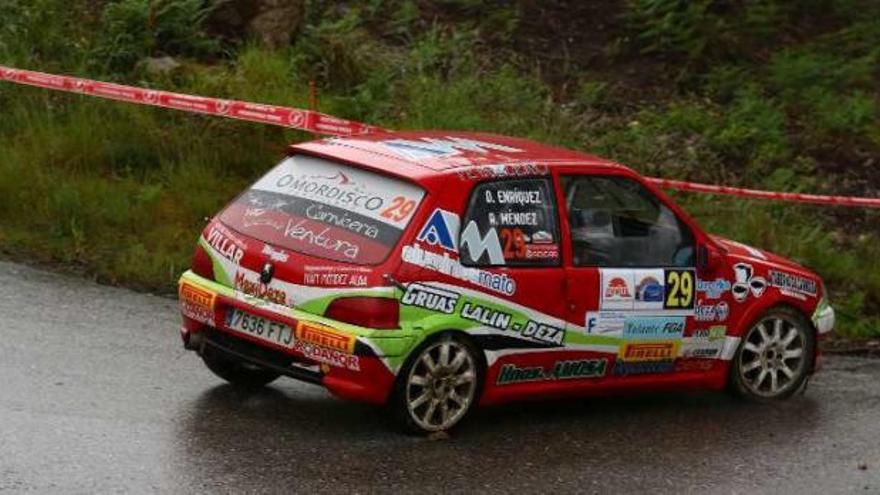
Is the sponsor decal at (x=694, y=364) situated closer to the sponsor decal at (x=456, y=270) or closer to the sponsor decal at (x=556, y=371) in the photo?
the sponsor decal at (x=556, y=371)

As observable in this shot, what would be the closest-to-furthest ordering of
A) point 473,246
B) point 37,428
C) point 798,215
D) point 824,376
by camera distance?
point 37,428 < point 473,246 < point 824,376 < point 798,215

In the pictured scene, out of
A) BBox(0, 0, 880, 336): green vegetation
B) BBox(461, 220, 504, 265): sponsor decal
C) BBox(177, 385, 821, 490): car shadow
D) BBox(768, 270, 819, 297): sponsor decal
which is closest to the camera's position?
BBox(177, 385, 821, 490): car shadow

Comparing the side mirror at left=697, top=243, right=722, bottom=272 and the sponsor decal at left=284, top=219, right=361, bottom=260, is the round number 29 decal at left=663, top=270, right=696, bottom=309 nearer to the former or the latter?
the side mirror at left=697, top=243, right=722, bottom=272

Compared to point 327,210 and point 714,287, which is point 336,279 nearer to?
point 327,210

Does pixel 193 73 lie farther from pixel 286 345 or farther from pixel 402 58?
pixel 286 345

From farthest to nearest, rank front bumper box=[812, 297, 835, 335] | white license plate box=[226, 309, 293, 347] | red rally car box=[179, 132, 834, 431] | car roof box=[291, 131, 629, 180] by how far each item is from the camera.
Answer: front bumper box=[812, 297, 835, 335] → car roof box=[291, 131, 629, 180] → white license plate box=[226, 309, 293, 347] → red rally car box=[179, 132, 834, 431]

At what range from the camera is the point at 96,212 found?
492 inches

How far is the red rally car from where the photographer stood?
801cm

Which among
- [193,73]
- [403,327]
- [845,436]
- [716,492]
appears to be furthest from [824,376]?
[193,73]

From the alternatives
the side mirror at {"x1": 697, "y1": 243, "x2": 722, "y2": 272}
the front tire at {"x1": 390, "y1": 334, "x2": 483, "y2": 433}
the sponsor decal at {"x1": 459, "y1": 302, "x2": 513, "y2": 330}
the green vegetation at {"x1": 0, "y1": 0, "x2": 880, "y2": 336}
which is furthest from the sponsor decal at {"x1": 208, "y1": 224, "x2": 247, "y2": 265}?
the green vegetation at {"x1": 0, "y1": 0, "x2": 880, "y2": 336}

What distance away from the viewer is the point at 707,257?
9273 mm

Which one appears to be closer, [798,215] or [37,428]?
[37,428]

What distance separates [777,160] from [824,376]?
4.43 meters

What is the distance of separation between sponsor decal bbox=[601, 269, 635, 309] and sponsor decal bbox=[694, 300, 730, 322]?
562mm
